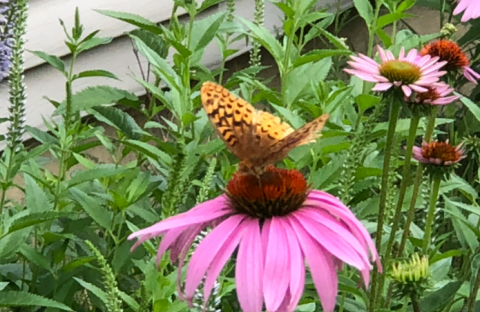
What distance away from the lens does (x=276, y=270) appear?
345mm

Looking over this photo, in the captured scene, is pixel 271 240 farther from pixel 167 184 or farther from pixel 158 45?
pixel 158 45

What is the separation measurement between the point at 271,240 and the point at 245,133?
97 mm

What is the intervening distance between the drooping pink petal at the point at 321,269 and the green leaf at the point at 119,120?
433mm

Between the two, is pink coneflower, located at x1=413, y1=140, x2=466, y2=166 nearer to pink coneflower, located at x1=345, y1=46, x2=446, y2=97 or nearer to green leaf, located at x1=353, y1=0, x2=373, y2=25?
pink coneflower, located at x1=345, y1=46, x2=446, y2=97

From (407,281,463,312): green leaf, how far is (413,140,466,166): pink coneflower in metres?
0.13

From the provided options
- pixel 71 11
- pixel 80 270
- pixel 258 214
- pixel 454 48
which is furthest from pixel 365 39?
pixel 258 214

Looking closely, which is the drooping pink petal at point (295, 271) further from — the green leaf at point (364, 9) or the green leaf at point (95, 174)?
the green leaf at point (364, 9)

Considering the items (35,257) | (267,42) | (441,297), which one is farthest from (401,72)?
(35,257)

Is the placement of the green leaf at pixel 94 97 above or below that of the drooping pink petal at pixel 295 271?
above

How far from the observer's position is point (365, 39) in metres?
1.73

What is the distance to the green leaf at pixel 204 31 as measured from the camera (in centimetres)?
75

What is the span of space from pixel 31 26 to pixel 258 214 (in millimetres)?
962

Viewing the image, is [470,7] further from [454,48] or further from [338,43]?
[338,43]

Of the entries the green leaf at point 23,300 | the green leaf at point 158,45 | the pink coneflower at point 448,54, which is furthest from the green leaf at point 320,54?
the green leaf at point 23,300
